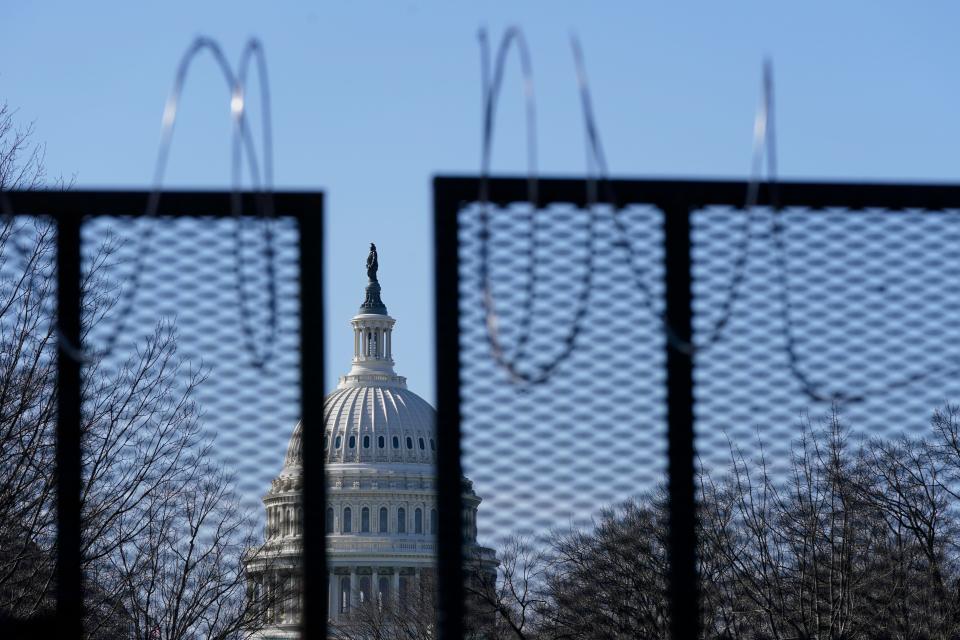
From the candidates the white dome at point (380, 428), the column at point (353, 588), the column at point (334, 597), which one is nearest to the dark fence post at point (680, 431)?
the column at point (334, 597)

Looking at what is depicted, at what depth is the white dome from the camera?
150 m

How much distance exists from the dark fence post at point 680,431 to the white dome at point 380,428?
141 metres

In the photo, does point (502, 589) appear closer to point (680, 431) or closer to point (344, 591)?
point (680, 431)

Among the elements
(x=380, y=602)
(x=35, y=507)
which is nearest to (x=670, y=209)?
(x=35, y=507)

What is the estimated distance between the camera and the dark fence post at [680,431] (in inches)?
229

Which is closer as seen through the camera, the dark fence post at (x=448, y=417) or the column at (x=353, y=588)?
the dark fence post at (x=448, y=417)

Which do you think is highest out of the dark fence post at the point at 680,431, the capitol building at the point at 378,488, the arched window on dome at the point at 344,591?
the dark fence post at the point at 680,431

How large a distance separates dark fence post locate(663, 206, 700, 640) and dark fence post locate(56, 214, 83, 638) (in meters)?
1.98

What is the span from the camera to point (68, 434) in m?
5.84

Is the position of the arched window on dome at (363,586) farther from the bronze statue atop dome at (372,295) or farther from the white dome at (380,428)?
the bronze statue atop dome at (372,295)

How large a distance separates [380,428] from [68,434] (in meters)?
146

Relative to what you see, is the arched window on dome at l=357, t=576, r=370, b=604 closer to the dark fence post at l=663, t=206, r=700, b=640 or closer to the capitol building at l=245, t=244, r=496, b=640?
the capitol building at l=245, t=244, r=496, b=640

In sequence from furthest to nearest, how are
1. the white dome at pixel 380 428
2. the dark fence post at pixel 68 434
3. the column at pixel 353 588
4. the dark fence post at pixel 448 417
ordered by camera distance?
the white dome at pixel 380 428
the column at pixel 353 588
the dark fence post at pixel 68 434
the dark fence post at pixel 448 417

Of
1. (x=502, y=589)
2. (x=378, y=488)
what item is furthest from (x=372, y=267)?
(x=502, y=589)
